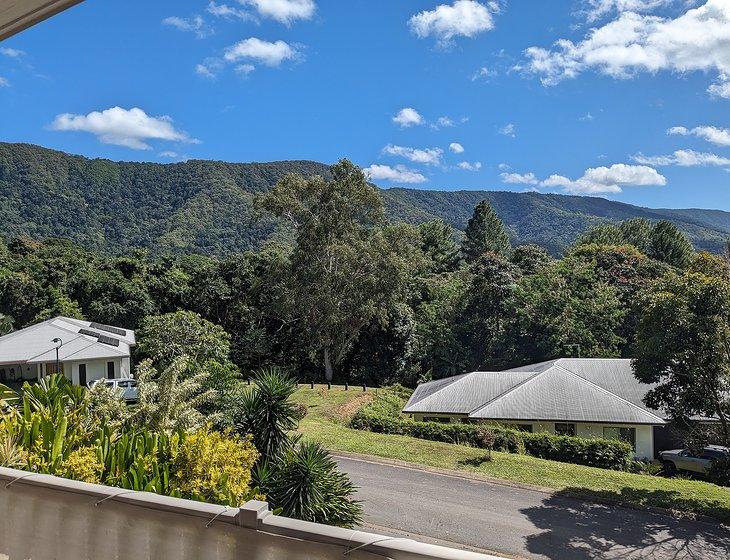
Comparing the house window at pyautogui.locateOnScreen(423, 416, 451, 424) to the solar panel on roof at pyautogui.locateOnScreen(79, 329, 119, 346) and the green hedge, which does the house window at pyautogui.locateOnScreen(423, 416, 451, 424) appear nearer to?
the green hedge

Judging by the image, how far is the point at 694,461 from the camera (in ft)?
59.6

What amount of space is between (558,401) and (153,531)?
1955 cm

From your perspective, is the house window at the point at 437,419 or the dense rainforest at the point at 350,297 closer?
the house window at the point at 437,419

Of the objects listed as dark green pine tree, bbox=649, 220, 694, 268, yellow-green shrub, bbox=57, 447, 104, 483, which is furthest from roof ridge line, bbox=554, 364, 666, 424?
dark green pine tree, bbox=649, 220, 694, 268

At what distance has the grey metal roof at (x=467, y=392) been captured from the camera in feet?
71.8

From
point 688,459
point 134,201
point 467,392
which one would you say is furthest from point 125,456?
point 134,201

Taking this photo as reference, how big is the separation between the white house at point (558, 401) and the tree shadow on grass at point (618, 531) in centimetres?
601

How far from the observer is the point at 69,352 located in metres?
23.0

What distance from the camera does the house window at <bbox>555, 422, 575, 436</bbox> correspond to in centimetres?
1953

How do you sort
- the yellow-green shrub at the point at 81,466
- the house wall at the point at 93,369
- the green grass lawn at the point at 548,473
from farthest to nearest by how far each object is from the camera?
the house wall at the point at 93,369, the green grass lawn at the point at 548,473, the yellow-green shrub at the point at 81,466

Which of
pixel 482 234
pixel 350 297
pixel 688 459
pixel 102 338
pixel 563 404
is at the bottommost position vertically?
pixel 688 459

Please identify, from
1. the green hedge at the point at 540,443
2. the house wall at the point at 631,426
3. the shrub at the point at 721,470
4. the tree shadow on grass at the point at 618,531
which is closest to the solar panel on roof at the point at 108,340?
the green hedge at the point at 540,443

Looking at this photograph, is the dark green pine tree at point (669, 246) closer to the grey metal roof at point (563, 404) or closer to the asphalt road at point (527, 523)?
the grey metal roof at point (563, 404)

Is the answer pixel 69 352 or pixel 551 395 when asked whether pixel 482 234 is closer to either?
pixel 551 395
